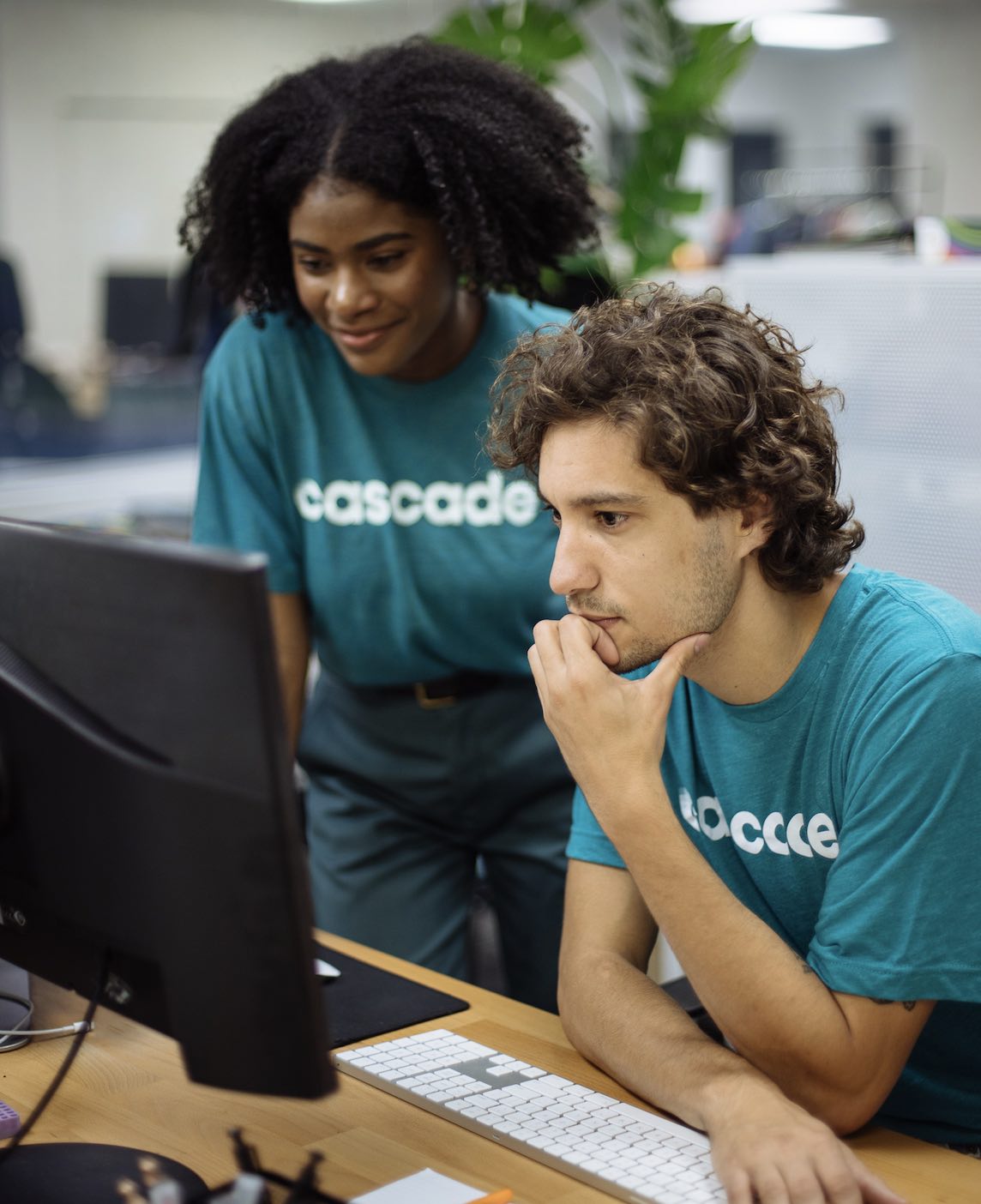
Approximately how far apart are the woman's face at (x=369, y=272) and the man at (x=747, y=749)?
1.11 feet

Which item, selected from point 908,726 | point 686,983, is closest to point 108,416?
point 686,983

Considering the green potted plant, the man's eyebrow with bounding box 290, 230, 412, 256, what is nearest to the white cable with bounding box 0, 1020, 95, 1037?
the man's eyebrow with bounding box 290, 230, 412, 256

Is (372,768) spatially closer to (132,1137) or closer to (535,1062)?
(535,1062)

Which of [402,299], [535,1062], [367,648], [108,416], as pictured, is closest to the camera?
[535,1062]

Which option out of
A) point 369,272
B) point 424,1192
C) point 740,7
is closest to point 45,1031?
point 424,1192

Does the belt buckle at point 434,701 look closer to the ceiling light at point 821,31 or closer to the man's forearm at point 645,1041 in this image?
the man's forearm at point 645,1041

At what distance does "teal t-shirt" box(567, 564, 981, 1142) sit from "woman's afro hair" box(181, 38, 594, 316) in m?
0.72

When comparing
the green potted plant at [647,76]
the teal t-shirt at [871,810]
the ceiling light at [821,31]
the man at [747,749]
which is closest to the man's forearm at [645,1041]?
the man at [747,749]

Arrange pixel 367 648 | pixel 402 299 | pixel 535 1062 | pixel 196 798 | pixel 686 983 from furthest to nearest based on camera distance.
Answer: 1. pixel 367 648
2. pixel 402 299
3. pixel 686 983
4. pixel 535 1062
5. pixel 196 798

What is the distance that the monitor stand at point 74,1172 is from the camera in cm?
103

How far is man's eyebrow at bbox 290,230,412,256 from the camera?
5.61ft

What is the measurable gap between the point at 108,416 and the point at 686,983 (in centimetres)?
334

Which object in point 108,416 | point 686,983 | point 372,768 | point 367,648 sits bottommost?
point 686,983

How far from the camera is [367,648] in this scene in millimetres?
1867
